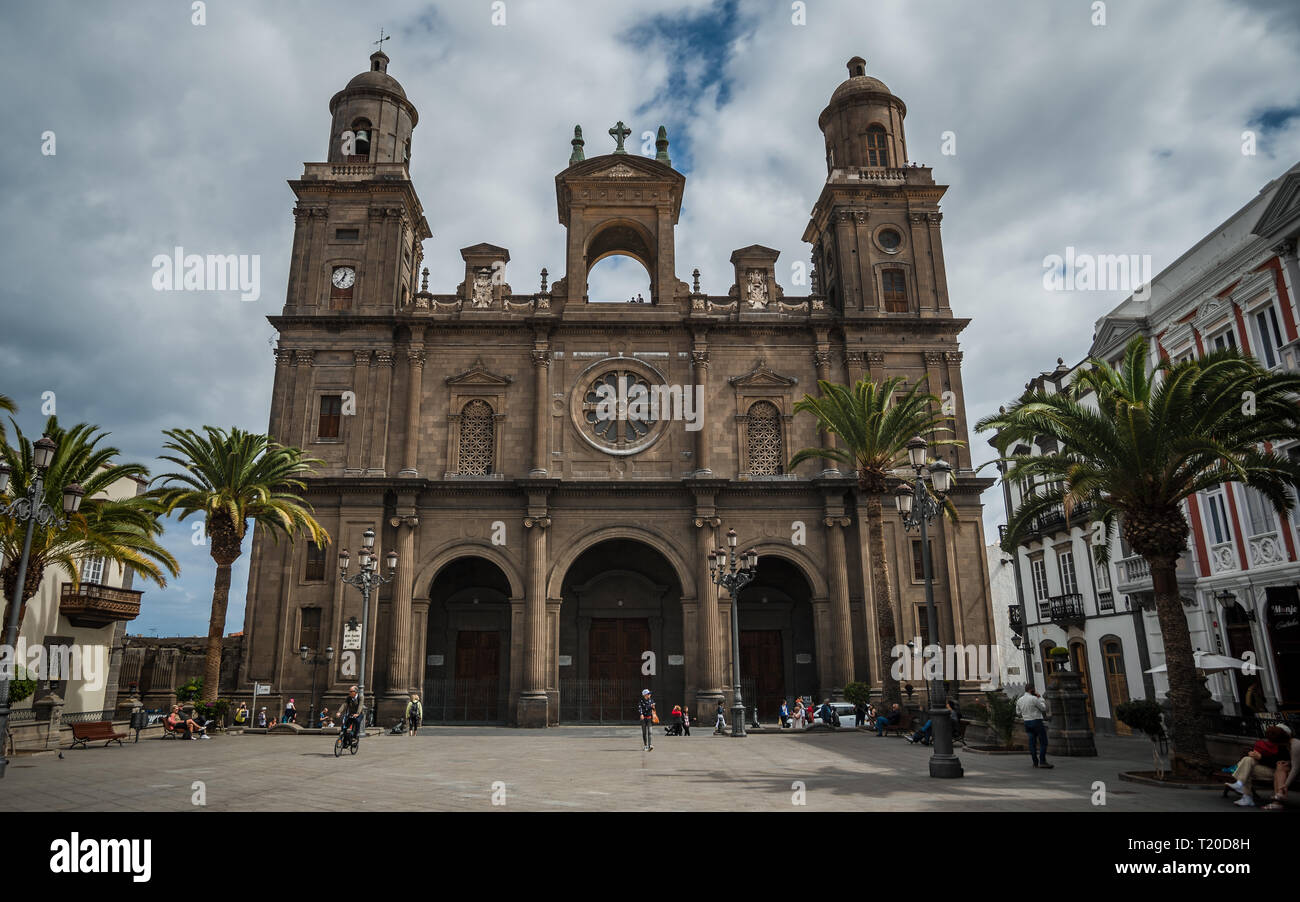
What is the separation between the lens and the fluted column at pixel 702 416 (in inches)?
1293

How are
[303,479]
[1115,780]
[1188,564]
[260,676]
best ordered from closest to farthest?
[1115,780]
[1188,564]
[260,676]
[303,479]

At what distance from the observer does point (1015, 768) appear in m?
15.9

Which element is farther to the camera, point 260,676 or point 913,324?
point 913,324

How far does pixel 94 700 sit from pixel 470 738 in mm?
18668

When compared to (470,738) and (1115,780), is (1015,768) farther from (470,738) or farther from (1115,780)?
(470,738)

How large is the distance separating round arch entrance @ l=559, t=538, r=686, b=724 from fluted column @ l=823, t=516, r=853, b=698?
6.21m

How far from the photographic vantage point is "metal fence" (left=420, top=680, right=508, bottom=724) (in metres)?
32.1

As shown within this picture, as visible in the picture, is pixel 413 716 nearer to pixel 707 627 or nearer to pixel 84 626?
pixel 707 627

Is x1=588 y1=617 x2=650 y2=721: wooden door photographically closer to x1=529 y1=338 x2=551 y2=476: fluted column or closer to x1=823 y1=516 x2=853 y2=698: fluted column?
x1=529 y1=338 x2=551 y2=476: fluted column

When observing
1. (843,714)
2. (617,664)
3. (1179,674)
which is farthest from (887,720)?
(617,664)

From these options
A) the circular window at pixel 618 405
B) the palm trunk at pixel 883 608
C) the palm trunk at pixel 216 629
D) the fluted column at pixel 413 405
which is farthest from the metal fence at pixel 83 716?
the palm trunk at pixel 883 608

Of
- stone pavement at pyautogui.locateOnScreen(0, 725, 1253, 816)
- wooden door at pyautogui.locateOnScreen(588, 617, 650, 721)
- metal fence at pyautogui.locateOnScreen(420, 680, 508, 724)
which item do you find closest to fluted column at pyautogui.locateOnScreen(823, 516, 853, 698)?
wooden door at pyautogui.locateOnScreen(588, 617, 650, 721)
